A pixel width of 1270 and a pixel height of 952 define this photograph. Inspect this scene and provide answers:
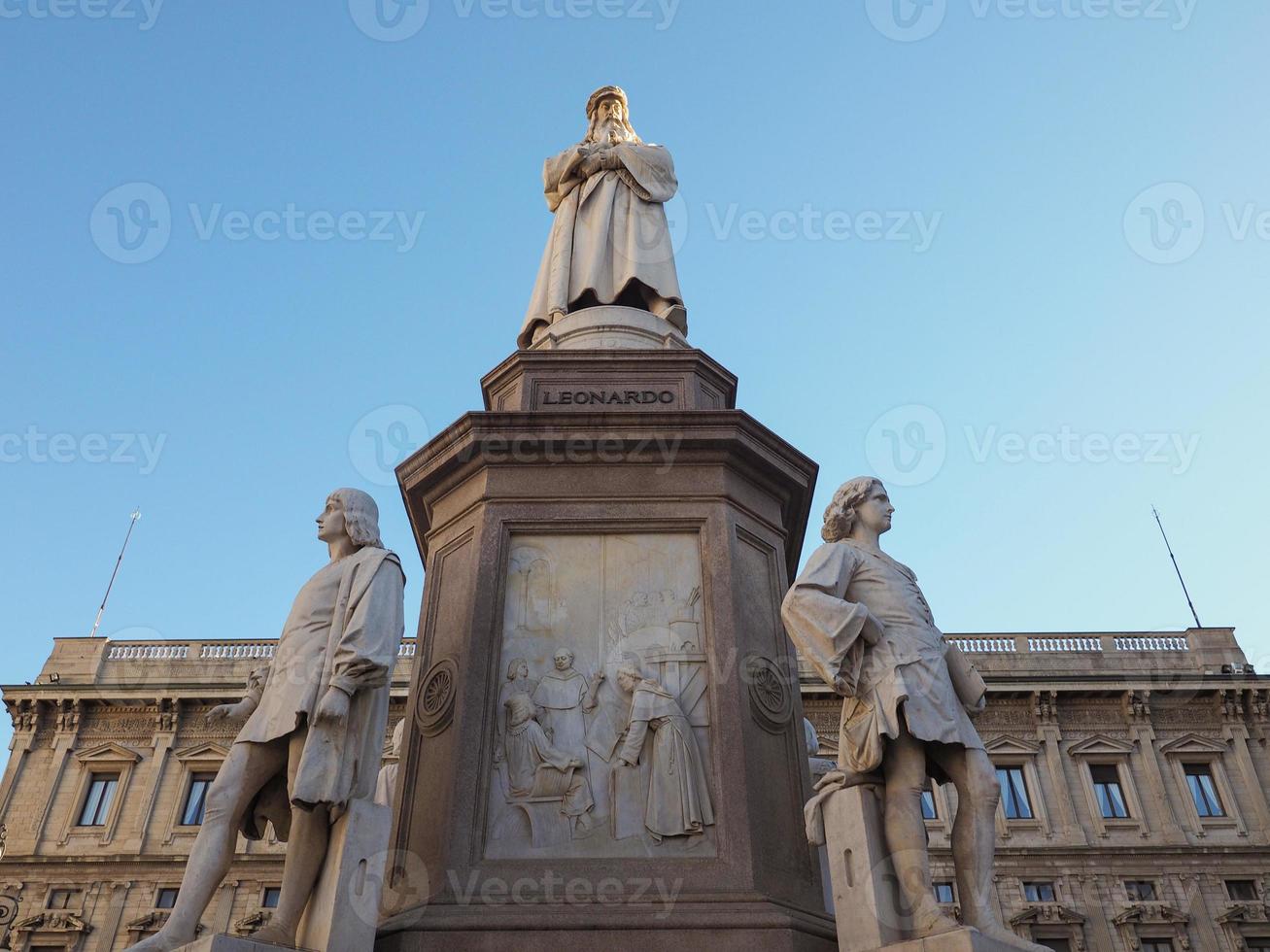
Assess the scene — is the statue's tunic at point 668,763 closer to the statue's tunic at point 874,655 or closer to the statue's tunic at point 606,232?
the statue's tunic at point 874,655

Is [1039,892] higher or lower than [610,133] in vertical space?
lower

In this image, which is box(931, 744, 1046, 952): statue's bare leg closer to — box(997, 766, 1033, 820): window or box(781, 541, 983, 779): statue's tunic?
box(781, 541, 983, 779): statue's tunic

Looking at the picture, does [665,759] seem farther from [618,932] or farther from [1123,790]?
[1123,790]

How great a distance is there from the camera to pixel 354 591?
6344mm

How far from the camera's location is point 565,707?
275 inches

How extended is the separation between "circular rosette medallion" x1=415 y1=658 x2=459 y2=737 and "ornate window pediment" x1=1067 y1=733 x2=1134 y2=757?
2917cm

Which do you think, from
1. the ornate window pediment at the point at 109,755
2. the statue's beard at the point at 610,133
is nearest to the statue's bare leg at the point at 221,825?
the statue's beard at the point at 610,133

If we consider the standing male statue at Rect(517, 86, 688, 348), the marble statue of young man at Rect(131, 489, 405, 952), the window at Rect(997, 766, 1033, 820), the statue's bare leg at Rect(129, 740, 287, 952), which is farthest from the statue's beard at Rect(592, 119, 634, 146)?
the window at Rect(997, 766, 1033, 820)

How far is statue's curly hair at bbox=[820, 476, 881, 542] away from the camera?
7051 mm

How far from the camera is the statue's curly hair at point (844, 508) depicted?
7.05 m

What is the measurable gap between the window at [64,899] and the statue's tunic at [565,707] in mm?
29239

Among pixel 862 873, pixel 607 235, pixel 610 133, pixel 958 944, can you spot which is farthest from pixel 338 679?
pixel 610 133

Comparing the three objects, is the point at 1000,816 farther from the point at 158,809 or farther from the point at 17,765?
the point at 17,765

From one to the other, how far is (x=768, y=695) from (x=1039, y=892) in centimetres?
2665
